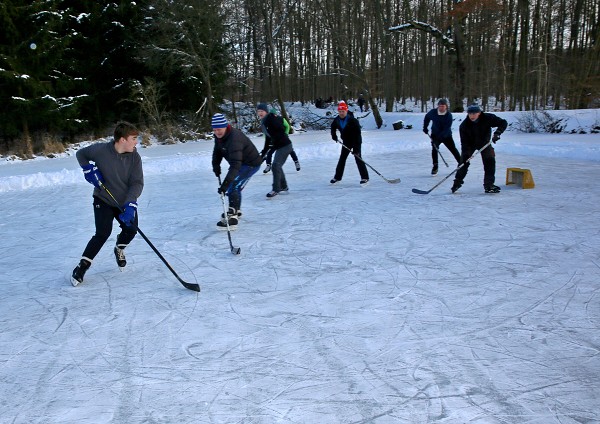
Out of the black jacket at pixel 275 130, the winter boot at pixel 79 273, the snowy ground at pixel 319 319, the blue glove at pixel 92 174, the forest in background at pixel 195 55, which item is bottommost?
the snowy ground at pixel 319 319

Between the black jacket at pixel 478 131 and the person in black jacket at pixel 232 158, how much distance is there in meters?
A: 3.26

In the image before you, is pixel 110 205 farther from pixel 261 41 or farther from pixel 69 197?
pixel 261 41

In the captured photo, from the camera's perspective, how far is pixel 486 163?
6.84 meters

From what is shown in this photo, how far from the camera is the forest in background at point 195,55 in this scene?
17094 mm

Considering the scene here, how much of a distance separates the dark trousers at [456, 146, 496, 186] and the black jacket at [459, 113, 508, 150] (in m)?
0.09

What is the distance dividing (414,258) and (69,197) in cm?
652

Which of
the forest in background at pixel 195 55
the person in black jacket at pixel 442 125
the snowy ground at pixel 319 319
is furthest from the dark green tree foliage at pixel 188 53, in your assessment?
the snowy ground at pixel 319 319

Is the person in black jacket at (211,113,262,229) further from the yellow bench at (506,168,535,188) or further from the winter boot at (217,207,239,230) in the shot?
the yellow bench at (506,168,535,188)

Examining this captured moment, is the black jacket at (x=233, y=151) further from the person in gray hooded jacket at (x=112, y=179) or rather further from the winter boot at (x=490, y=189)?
the winter boot at (x=490, y=189)

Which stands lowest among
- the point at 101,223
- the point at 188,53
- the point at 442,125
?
the point at 101,223

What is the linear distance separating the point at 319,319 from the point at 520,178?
217 inches

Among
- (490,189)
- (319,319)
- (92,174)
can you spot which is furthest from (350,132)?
(319,319)

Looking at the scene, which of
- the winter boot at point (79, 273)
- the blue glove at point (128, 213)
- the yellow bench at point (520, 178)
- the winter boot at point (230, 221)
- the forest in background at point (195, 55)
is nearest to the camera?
the blue glove at point (128, 213)

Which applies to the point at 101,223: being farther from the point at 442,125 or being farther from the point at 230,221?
the point at 442,125
